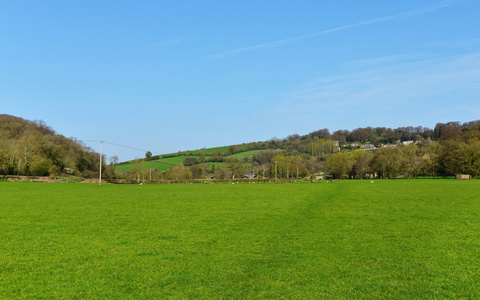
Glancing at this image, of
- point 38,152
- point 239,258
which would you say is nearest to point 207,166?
point 38,152

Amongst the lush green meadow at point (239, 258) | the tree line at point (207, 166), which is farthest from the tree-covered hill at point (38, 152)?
the lush green meadow at point (239, 258)

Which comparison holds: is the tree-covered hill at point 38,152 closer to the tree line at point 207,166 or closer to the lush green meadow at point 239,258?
the tree line at point 207,166

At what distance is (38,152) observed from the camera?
90.8 meters

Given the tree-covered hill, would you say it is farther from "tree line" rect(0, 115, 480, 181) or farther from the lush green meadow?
the lush green meadow

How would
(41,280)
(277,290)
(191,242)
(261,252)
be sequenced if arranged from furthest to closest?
(191,242) → (261,252) → (41,280) → (277,290)

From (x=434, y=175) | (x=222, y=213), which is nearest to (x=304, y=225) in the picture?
(x=222, y=213)

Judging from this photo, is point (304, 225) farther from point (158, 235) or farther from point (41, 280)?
point (41, 280)

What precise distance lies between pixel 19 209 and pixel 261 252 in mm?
18240

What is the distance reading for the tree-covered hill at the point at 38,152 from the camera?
82.9 meters

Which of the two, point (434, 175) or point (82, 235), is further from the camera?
point (434, 175)

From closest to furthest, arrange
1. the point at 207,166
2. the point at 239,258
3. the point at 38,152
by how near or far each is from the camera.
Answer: the point at 239,258 → the point at 38,152 → the point at 207,166

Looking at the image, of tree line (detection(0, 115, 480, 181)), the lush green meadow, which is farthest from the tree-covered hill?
the lush green meadow

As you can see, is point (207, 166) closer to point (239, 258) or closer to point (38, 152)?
point (38, 152)

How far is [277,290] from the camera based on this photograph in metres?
8.45
